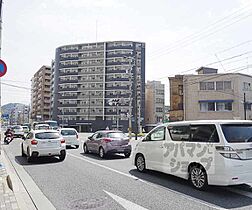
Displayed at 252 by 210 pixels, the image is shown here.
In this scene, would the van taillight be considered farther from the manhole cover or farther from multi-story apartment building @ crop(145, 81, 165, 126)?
multi-story apartment building @ crop(145, 81, 165, 126)

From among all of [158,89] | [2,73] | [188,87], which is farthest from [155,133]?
[158,89]

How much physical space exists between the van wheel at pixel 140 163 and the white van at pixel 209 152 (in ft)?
3.82

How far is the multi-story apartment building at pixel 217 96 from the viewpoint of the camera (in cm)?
4322

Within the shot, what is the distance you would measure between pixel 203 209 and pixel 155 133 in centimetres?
384

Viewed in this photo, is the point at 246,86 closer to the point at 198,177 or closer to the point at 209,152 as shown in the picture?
the point at 198,177

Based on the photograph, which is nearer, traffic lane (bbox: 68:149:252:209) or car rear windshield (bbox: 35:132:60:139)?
traffic lane (bbox: 68:149:252:209)

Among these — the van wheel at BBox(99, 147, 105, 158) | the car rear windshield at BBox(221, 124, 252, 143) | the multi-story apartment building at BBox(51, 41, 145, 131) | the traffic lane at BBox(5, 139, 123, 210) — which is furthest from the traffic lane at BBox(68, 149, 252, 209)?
the multi-story apartment building at BBox(51, 41, 145, 131)

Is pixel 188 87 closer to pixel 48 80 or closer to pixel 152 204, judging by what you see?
pixel 152 204

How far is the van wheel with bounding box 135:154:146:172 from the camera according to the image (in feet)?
31.2

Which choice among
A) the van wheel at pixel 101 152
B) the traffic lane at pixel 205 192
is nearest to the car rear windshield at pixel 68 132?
the van wheel at pixel 101 152

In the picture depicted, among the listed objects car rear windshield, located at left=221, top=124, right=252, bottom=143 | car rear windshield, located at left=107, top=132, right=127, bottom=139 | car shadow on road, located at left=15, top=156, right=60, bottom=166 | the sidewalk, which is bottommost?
car shadow on road, located at left=15, top=156, right=60, bottom=166

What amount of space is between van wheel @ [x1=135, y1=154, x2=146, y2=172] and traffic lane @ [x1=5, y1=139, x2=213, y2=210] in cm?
91

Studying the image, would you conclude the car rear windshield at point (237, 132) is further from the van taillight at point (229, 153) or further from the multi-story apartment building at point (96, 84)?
the multi-story apartment building at point (96, 84)

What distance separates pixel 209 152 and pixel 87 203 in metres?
3.17
